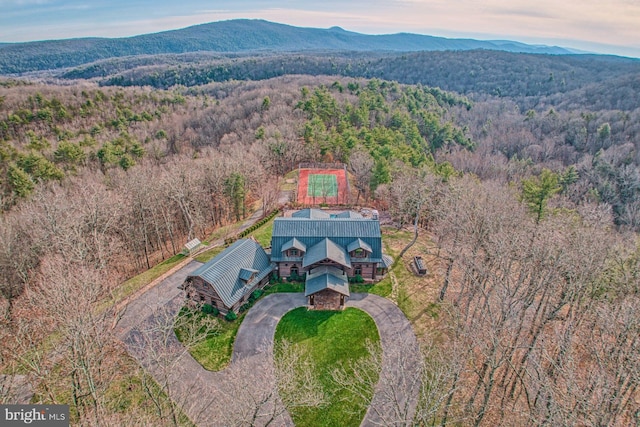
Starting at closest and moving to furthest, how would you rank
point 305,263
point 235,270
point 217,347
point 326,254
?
point 217,347 < point 235,270 < point 326,254 < point 305,263

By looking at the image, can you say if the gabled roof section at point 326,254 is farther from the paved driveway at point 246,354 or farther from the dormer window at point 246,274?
the dormer window at point 246,274

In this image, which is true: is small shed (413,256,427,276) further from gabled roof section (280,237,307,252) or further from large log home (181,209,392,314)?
gabled roof section (280,237,307,252)

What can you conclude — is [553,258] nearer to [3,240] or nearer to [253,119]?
[3,240]

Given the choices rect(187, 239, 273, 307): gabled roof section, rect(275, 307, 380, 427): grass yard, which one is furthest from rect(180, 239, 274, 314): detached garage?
rect(275, 307, 380, 427): grass yard

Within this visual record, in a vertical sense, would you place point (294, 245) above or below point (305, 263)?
above

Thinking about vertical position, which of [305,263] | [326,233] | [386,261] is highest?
[326,233]

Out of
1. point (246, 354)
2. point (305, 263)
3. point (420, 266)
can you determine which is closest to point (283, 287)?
point (305, 263)

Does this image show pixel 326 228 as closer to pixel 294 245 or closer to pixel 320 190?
pixel 294 245
